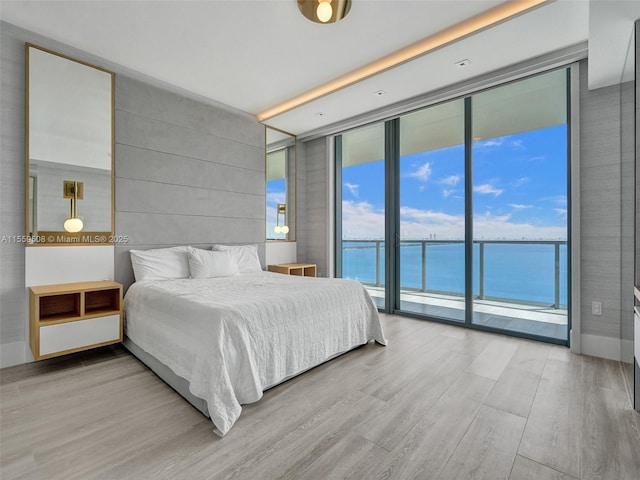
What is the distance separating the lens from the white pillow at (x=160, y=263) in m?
3.20

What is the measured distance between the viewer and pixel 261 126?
15.1 ft

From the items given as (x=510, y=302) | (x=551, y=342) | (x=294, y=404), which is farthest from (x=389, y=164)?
(x=294, y=404)

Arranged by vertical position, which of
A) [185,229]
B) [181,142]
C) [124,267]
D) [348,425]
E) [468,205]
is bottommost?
[348,425]

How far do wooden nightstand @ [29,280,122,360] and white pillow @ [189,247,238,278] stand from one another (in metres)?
0.76

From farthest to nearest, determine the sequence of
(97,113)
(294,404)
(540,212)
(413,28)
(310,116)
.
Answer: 1. (310,116)
2. (540,212)
3. (97,113)
4. (413,28)
5. (294,404)

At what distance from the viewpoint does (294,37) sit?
2.79 m

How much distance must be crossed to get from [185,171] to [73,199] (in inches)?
46.1

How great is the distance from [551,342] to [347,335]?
2.09 m

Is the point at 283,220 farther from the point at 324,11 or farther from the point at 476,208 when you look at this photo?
the point at 324,11

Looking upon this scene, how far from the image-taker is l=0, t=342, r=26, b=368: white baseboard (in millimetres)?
2596

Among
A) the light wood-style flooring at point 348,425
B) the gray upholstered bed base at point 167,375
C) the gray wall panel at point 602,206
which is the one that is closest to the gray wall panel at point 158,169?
the gray upholstered bed base at point 167,375

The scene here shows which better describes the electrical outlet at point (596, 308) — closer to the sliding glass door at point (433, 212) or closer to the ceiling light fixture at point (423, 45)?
the sliding glass door at point (433, 212)

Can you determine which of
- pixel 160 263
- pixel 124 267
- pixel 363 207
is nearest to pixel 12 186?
pixel 124 267

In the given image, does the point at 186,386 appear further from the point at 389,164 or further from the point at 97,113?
the point at 389,164
